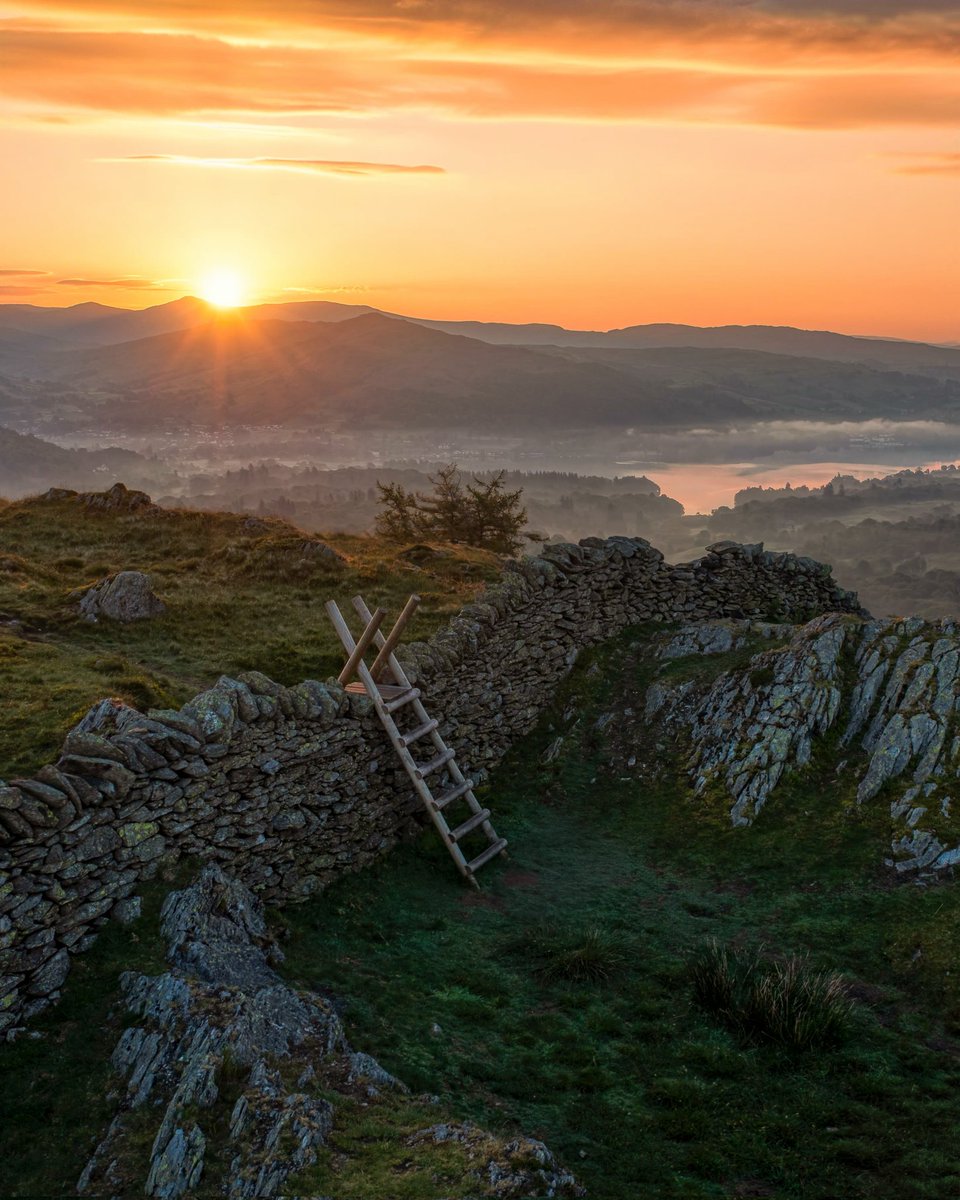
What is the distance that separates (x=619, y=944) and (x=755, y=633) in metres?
10.5

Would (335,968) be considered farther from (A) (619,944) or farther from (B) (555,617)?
(B) (555,617)

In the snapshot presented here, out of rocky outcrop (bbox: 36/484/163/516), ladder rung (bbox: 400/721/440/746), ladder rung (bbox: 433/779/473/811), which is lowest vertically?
ladder rung (bbox: 433/779/473/811)

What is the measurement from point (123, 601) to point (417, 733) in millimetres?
8573

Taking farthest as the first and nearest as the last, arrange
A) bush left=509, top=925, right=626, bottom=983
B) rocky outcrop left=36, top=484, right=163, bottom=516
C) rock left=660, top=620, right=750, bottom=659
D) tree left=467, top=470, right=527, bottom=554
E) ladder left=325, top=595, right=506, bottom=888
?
tree left=467, top=470, right=527, bottom=554
rocky outcrop left=36, top=484, right=163, bottom=516
rock left=660, top=620, right=750, bottom=659
ladder left=325, top=595, right=506, bottom=888
bush left=509, top=925, right=626, bottom=983

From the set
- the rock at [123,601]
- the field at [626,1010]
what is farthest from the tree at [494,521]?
the field at [626,1010]

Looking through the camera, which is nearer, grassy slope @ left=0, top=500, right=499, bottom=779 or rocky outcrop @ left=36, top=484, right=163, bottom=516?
grassy slope @ left=0, top=500, right=499, bottom=779

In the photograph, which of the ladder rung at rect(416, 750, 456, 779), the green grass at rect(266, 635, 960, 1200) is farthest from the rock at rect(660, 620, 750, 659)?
the ladder rung at rect(416, 750, 456, 779)

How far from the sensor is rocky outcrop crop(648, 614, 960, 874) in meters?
14.9

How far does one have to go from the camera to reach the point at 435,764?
15.0 meters

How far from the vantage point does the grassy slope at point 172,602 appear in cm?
1464

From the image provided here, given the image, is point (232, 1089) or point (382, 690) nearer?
point (232, 1089)

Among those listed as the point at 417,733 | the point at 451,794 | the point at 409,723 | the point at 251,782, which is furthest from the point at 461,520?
the point at 251,782

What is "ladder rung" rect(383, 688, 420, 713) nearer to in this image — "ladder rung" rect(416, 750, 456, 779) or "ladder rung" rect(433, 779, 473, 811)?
"ladder rung" rect(416, 750, 456, 779)

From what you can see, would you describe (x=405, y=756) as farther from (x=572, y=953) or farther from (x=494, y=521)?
(x=494, y=521)
